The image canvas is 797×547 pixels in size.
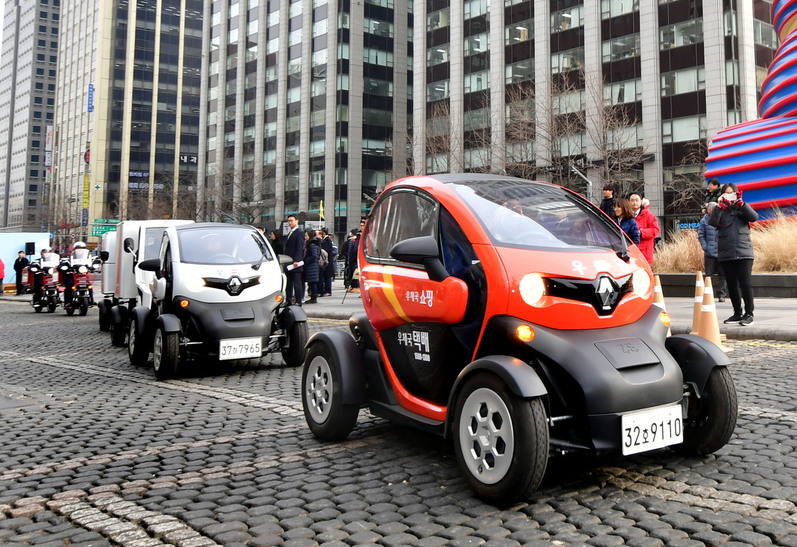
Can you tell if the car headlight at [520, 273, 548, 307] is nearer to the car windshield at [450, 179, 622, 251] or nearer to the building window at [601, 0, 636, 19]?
the car windshield at [450, 179, 622, 251]

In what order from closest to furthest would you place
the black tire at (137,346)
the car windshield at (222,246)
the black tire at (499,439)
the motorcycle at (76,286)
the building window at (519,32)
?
the black tire at (499,439) → the car windshield at (222,246) → the black tire at (137,346) → the motorcycle at (76,286) → the building window at (519,32)

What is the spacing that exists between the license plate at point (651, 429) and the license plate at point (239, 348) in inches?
208

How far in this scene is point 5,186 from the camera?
150 m

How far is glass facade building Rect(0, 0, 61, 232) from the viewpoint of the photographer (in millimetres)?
139500

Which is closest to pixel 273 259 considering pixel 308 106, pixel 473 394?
pixel 473 394

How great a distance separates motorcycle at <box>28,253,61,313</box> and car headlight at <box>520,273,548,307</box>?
18695 millimetres

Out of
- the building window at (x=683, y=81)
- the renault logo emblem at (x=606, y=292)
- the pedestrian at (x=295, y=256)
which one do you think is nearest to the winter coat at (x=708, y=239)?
the pedestrian at (x=295, y=256)

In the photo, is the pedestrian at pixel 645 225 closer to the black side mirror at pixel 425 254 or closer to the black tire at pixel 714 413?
the black tire at pixel 714 413

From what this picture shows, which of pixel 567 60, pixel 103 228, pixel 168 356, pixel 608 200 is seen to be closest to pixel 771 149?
pixel 608 200

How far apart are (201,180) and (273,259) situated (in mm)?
77111

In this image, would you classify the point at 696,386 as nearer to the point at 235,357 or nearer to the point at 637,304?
the point at 637,304

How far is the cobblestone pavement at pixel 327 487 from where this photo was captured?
10.3 feet

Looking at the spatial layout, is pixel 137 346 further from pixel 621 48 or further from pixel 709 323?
pixel 621 48

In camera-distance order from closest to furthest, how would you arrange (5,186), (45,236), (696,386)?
1. (696,386)
2. (45,236)
3. (5,186)
